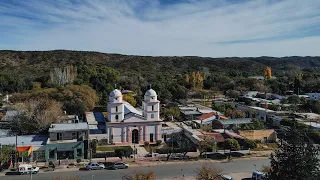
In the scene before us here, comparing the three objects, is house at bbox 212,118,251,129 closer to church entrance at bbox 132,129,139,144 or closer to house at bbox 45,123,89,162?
church entrance at bbox 132,129,139,144

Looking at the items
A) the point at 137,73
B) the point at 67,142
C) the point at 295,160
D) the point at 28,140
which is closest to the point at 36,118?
the point at 28,140

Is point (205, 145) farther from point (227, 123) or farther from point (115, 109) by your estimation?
point (115, 109)

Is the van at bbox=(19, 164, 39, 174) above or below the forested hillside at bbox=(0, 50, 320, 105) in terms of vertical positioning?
below

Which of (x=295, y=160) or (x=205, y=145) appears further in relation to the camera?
(x=205, y=145)

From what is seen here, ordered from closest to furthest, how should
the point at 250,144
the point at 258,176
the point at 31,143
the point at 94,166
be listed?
the point at 258,176, the point at 94,166, the point at 31,143, the point at 250,144

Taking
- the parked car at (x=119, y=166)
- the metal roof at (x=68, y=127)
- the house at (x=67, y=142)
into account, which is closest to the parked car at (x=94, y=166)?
the parked car at (x=119, y=166)

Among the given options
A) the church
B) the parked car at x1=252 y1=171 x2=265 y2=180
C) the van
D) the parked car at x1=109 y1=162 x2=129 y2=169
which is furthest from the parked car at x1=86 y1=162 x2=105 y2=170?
the parked car at x1=252 y1=171 x2=265 y2=180
